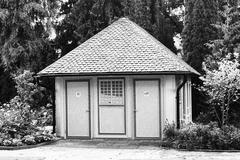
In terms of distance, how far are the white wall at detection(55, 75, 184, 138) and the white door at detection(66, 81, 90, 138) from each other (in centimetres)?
20

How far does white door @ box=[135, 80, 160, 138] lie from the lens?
15.7 m

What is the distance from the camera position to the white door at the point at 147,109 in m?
15.7

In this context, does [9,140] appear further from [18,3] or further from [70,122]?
[18,3]

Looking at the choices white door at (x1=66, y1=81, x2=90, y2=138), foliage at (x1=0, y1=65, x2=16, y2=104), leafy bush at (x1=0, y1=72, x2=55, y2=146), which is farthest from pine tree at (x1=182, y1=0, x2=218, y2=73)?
foliage at (x1=0, y1=65, x2=16, y2=104)

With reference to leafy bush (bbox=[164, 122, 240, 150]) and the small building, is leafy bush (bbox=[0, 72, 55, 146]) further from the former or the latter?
leafy bush (bbox=[164, 122, 240, 150])

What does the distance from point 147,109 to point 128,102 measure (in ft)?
2.54

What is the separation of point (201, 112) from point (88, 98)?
8.96 metres

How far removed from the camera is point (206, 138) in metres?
13.8

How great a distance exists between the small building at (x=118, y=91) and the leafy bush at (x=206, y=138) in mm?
1503

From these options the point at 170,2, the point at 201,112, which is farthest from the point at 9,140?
the point at 170,2

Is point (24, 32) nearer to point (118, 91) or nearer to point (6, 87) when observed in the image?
point (6, 87)

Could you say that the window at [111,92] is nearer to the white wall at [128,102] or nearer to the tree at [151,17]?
the white wall at [128,102]

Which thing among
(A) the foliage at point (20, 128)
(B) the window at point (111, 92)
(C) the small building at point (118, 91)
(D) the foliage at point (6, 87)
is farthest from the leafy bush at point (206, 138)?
(D) the foliage at point (6, 87)

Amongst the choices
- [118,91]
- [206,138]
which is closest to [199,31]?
[118,91]
